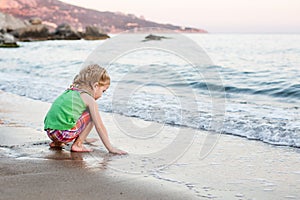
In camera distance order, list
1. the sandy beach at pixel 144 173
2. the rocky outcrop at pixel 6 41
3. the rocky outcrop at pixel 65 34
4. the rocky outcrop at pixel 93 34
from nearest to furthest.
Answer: the sandy beach at pixel 144 173
the rocky outcrop at pixel 6 41
the rocky outcrop at pixel 65 34
the rocky outcrop at pixel 93 34

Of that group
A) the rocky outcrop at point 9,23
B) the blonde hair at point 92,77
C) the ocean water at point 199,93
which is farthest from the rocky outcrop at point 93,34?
the blonde hair at point 92,77

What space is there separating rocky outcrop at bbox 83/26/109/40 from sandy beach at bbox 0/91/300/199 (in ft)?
182

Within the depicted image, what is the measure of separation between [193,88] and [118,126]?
4752 mm

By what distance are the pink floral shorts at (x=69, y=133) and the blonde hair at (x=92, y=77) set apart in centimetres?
31

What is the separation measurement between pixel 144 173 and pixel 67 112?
124 cm

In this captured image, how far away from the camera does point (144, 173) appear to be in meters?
3.70

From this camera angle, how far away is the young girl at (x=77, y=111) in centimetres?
448

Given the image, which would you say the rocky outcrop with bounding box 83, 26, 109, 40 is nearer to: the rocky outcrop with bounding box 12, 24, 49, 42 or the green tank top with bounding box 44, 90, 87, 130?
the rocky outcrop with bounding box 12, 24, 49, 42

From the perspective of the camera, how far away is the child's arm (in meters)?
4.39

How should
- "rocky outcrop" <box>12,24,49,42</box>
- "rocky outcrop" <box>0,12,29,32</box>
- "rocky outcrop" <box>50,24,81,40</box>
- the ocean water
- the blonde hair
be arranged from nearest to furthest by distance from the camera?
the blonde hair, the ocean water, "rocky outcrop" <box>12,24,49,42</box>, "rocky outcrop" <box>0,12,29,32</box>, "rocky outcrop" <box>50,24,81,40</box>

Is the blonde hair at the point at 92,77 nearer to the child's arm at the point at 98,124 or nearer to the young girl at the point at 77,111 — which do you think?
the young girl at the point at 77,111

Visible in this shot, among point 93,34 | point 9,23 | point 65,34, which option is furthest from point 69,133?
point 9,23

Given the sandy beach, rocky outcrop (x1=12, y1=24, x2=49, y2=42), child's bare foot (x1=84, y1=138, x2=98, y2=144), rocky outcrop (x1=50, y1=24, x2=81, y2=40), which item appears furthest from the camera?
rocky outcrop (x1=50, y1=24, x2=81, y2=40)

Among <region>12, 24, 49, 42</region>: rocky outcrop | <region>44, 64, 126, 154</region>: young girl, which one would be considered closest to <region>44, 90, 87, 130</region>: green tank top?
<region>44, 64, 126, 154</region>: young girl
